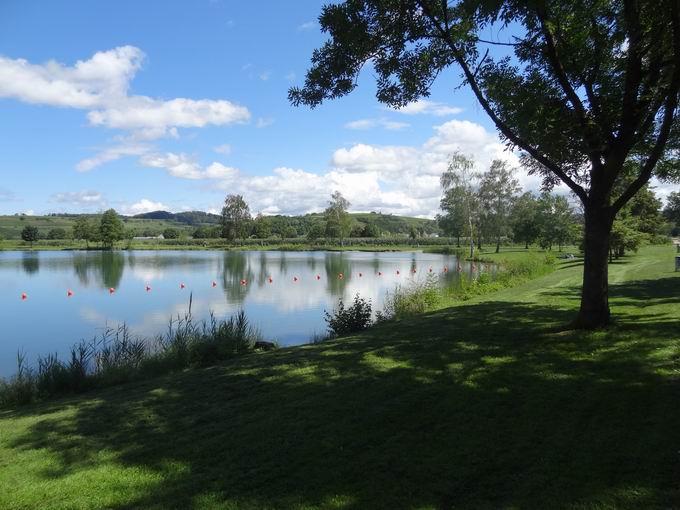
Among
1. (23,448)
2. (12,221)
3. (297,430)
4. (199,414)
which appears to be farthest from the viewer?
(12,221)

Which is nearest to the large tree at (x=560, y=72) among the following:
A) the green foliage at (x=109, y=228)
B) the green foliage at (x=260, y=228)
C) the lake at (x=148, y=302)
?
the lake at (x=148, y=302)

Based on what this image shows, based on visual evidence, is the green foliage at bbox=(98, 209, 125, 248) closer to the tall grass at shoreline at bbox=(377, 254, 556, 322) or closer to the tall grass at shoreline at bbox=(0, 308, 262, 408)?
the tall grass at shoreline at bbox=(377, 254, 556, 322)

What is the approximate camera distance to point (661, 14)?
7129mm

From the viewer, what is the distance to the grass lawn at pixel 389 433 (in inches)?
142

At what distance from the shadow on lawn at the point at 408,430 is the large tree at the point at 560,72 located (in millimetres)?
2629

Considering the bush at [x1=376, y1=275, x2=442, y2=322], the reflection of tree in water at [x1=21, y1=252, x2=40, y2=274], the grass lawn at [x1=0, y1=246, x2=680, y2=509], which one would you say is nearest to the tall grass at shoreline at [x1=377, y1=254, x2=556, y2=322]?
the bush at [x1=376, y1=275, x2=442, y2=322]

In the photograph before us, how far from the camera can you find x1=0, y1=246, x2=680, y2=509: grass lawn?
362 centimetres

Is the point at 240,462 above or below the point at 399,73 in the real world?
below

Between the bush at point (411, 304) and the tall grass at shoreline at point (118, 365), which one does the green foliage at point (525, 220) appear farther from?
the tall grass at shoreline at point (118, 365)

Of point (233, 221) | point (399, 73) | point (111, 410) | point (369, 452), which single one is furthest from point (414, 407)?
point (233, 221)

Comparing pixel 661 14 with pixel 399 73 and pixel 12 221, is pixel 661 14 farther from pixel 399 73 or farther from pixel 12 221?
pixel 12 221

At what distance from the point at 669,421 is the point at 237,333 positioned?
9452 millimetres

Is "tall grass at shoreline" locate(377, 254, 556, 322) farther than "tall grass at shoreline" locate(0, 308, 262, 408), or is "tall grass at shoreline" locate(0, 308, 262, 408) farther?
"tall grass at shoreline" locate(377, 254, 556, 322)

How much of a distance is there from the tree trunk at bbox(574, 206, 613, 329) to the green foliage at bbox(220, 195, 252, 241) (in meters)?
109
